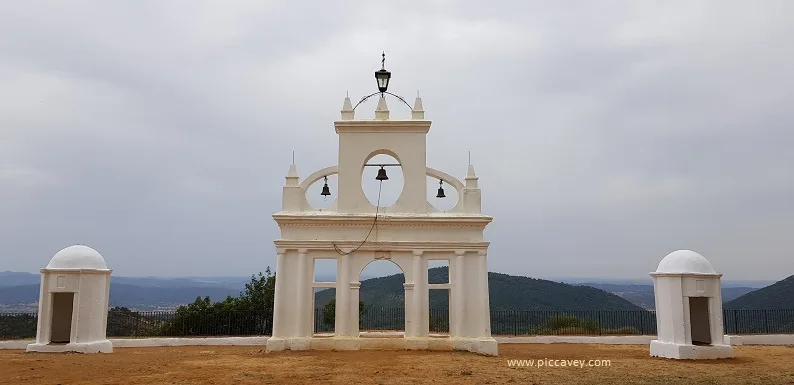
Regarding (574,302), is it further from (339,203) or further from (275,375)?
(275,375)

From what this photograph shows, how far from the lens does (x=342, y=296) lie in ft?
62.6

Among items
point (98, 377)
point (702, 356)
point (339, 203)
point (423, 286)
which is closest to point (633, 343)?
point (702, 356)

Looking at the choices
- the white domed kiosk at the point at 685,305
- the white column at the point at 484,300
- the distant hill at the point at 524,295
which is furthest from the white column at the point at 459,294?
the distant hill at the point at 524,295

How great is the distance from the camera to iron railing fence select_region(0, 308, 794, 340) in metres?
25.1

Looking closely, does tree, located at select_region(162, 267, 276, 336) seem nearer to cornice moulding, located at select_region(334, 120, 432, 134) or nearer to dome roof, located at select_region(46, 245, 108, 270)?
dome roof, located at select_region(46, 245, 108, 270)

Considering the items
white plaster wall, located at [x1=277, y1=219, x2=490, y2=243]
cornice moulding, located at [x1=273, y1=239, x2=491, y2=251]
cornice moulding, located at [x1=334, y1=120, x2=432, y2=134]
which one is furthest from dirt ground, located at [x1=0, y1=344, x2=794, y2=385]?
cornice moulding, located at [x1=334, y1=120, x2=432, y2=134]

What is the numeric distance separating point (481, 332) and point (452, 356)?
189 centimetres

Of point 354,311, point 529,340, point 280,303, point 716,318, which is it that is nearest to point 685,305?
point 716,318

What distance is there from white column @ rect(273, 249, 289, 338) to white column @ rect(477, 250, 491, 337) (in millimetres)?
6180

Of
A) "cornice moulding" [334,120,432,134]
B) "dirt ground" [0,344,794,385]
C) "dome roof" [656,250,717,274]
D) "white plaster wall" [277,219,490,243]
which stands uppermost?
"cornice moulding" [334,120,432,134]

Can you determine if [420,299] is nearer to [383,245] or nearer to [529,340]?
[383,245]

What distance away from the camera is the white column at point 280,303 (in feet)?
61.8

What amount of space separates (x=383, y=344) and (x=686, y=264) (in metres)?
9.63

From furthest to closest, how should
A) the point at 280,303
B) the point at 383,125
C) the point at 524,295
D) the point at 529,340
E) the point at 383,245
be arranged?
the point at 524,295
the point at 529,340
the point at 383,125
the point at 383,245
the point at 280,303
